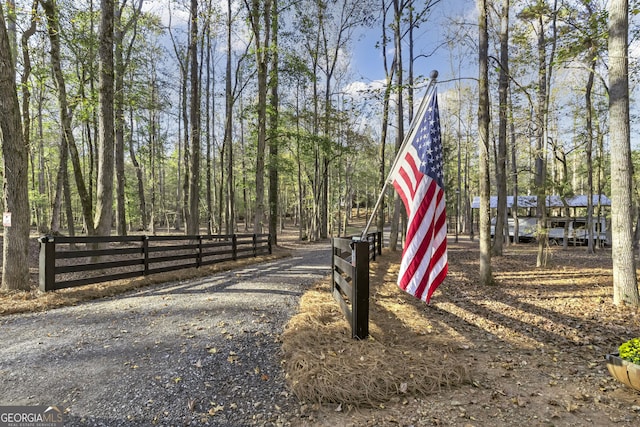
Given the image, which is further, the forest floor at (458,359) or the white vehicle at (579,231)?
the white vehicle at (579,231)

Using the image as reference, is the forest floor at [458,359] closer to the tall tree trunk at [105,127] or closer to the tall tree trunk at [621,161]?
the tall tree trunk at [621,161]

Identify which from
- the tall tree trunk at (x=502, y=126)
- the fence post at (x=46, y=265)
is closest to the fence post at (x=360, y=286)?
the fence post at (x=46, y=265)

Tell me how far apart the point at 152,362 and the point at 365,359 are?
7.48 feet

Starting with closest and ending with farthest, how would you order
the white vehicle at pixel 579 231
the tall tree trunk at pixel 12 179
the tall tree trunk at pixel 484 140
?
1. the tall tree trunk at pixel 12 179
2. the tall tree trunk at pixel 484 140
3. the white vehicle at pixel 579 231

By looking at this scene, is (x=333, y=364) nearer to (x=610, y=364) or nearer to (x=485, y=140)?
(x=610, y=364)

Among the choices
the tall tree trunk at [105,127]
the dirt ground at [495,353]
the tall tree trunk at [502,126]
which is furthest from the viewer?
the tall tree trunk at [502,126]

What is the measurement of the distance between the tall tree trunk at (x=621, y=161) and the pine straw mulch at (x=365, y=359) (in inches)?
156

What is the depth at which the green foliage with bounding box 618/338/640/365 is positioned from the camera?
3.21 meters

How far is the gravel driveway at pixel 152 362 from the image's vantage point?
271cm

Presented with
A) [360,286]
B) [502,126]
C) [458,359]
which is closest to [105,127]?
[360,286]

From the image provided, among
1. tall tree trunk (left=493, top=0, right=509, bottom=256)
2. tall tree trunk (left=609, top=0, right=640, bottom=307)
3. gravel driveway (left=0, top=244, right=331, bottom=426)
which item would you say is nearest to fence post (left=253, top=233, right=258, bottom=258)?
gravel driveway (left=0, top=244, right=331, bottom=426)

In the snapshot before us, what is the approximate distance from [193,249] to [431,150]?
7.80 m

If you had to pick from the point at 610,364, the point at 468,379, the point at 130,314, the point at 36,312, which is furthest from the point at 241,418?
the point at 36,312

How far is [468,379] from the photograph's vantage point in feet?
11.0
